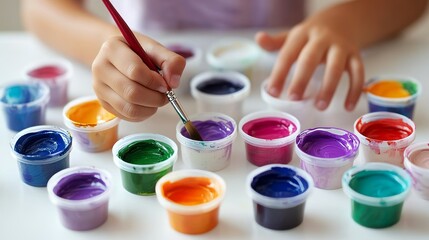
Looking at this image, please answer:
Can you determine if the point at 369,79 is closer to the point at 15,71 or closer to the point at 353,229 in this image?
the point at 353,229

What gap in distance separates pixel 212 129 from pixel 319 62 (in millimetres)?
256

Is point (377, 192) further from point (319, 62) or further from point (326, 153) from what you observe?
point (319, 62)

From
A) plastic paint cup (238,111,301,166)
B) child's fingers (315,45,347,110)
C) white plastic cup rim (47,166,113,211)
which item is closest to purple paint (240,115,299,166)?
plastic paint cup (238,111,301,166)

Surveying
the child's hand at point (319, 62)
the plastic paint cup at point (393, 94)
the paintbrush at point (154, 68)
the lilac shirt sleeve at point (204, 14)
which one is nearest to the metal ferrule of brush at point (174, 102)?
the paintbrush at point (154, 68)

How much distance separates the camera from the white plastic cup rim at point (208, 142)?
96 centimetres

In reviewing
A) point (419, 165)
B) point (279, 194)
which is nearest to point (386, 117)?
point (419, 165)

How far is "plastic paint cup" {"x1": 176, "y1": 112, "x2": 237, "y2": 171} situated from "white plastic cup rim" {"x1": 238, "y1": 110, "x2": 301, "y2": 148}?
0.02 meters

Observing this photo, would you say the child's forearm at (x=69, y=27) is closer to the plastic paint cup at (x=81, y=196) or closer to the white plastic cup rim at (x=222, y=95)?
the white plastic cup rim at (x=222, y=95)

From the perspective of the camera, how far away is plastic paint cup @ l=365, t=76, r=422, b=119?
42.4 inches

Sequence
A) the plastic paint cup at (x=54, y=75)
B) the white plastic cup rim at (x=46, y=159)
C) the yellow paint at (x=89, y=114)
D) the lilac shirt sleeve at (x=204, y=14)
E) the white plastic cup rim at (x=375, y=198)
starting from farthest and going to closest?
the lilac shirt sleeve at (x=204, y=14), the plastic paint cup at (x=54, y=75), the yellow paint at (x=89, y=114), the white plastic cup rim at (x=46, y=159), the white plastic cup rim at (x=375, y=198)

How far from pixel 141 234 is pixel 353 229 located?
261mm

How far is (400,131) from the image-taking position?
39.6 inches

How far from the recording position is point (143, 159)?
3.11 ft

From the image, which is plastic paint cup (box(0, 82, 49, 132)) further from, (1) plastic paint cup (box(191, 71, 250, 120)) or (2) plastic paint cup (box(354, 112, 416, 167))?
(2) plastic paint cup (box(354, 112, 416, 167))
